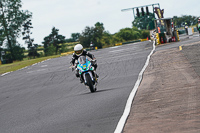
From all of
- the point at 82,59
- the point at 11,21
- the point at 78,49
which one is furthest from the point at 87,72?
the point at 11,21

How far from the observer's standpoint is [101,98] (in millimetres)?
11367

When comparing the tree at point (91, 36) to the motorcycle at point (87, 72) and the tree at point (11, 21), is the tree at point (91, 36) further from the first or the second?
the motorcycle at point (87, 72)

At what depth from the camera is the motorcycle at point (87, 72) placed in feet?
43.0

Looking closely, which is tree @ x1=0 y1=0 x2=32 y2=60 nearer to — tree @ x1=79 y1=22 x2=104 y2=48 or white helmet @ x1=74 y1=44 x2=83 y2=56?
tree @ x1=79 y1=22 x2=104 y2=48

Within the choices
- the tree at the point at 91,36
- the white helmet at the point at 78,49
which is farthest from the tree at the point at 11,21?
the white helmet at the point at 78,49

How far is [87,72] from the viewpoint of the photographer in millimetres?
13211

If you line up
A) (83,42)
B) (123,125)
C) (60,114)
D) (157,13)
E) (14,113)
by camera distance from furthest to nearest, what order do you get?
(83,42)
(157,13)
(14,113)
(60,114)
(123,125)

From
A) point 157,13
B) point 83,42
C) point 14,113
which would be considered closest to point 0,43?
point 83,42

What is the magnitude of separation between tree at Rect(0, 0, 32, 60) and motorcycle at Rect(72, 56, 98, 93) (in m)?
74.9

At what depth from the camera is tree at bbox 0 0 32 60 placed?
285 feet

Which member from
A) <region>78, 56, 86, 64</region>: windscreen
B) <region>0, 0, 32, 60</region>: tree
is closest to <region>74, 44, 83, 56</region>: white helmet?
<region>78, 56, 86, 64</region>: windscreen

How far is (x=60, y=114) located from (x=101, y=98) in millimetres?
1991

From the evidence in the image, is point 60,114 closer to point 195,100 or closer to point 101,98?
point 101,98

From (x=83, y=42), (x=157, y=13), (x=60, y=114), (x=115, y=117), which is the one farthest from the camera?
(x=83, y=42)
